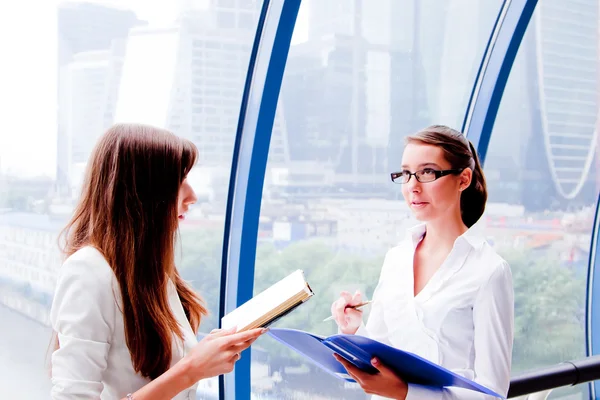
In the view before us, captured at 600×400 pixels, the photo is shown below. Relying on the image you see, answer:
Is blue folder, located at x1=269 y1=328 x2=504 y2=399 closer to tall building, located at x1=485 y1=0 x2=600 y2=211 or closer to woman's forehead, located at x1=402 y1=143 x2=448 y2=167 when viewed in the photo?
woman's forehead, located at x1=402 y1=143 x2=448 y2=167

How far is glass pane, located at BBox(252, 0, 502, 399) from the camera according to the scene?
3197mm

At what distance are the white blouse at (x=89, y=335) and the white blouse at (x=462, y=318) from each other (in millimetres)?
753

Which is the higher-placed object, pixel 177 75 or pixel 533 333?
pixel 177 75

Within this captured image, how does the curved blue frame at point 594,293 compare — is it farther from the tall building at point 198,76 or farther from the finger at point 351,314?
the finger at point 351,314

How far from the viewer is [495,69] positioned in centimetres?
365

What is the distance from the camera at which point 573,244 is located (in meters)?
4.57

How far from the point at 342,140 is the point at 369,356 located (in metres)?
1.94

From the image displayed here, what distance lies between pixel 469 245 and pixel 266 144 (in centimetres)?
136

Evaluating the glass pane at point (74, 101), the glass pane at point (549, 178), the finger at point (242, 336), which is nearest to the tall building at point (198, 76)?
the glass pane at point (74, 101)

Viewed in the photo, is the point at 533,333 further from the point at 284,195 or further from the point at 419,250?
the point at 419,250

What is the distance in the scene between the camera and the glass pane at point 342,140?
10.5ft

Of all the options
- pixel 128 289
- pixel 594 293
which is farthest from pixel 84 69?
pixel 594 293

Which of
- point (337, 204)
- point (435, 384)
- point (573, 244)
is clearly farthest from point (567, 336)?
point (435, 384)

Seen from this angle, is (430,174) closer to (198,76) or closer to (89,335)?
(89,335)
